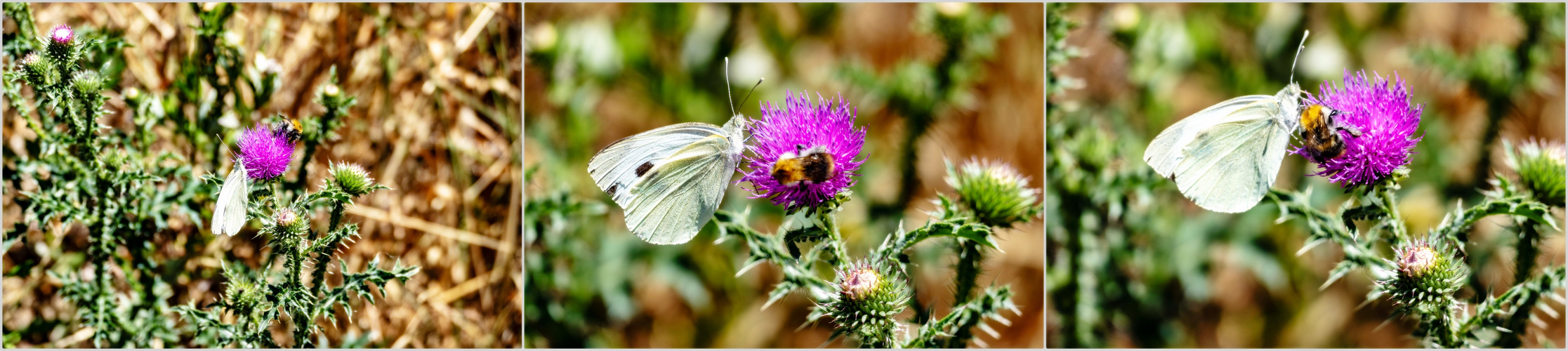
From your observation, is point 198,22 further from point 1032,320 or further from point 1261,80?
point 1261,80

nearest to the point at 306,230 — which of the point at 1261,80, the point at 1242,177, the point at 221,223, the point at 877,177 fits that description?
the point at 221,223

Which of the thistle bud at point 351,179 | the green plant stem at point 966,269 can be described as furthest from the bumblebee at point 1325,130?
the thistle bud at point 351,179

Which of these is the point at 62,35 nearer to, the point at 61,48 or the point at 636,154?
the point at 61,48

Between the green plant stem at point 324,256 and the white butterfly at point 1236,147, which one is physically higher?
the white butterfly at point 1236,147

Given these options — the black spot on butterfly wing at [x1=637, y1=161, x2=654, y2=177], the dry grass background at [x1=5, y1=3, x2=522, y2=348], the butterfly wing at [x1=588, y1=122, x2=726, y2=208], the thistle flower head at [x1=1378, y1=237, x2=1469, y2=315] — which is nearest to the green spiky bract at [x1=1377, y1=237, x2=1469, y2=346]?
the thistle flower head at [x1=1378, y1=237, x2=1469, y2=315]

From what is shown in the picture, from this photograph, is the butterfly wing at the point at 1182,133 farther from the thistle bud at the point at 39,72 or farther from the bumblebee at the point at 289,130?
the thistle bud at the point at 39,72

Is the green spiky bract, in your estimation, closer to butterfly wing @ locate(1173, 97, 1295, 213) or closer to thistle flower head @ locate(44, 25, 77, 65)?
butterfly wing @ locate(1173, 97, 1295, 213)

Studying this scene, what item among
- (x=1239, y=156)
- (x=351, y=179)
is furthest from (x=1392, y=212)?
(x=351, y=179)
